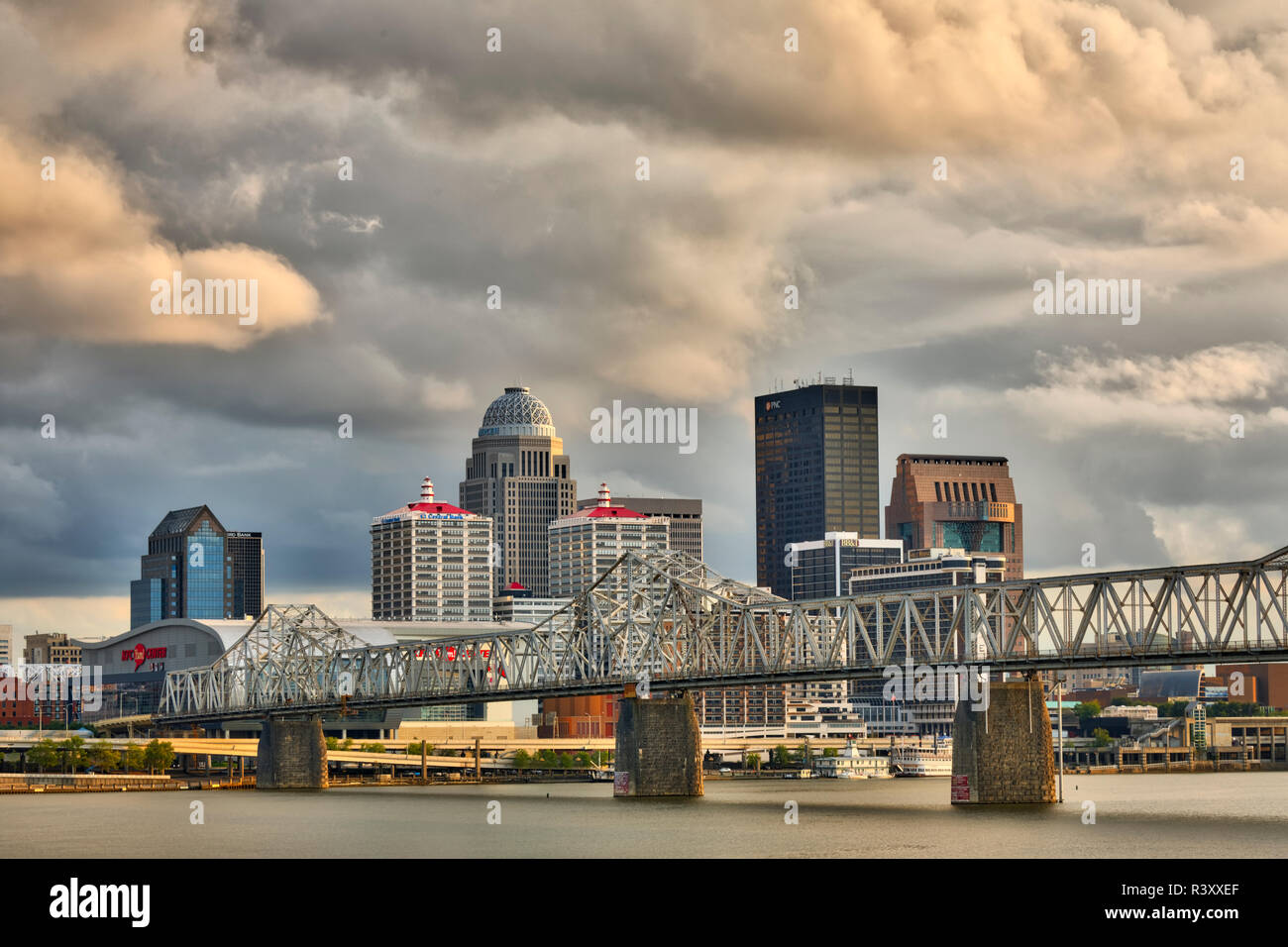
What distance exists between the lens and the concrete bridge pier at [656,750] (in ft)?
467

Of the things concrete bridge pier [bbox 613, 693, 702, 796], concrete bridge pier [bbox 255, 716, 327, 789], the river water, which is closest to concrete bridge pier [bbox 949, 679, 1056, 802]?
the river water

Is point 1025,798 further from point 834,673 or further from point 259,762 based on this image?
point 259,762

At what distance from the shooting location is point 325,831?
362 feet

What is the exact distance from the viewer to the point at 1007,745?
121438 mm

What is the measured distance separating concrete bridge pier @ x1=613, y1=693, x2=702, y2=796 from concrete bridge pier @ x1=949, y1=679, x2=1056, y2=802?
90.1ft

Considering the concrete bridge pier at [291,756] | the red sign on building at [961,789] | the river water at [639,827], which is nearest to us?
the river water at [639,827]

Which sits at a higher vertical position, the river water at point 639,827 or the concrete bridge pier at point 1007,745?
the concrete bridge pier at point 1007,745

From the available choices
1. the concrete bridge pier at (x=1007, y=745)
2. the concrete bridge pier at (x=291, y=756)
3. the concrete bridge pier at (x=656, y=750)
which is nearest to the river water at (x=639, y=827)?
the concrete bridge pier at (x=1007, y=745)

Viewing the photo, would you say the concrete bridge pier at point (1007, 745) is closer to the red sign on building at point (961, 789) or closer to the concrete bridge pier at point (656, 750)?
the red sign on building at point (961, 789)

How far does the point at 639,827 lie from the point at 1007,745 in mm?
27246

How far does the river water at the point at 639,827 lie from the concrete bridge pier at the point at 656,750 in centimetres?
203

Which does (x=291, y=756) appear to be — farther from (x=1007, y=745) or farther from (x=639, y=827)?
(x=1007, y=745)
